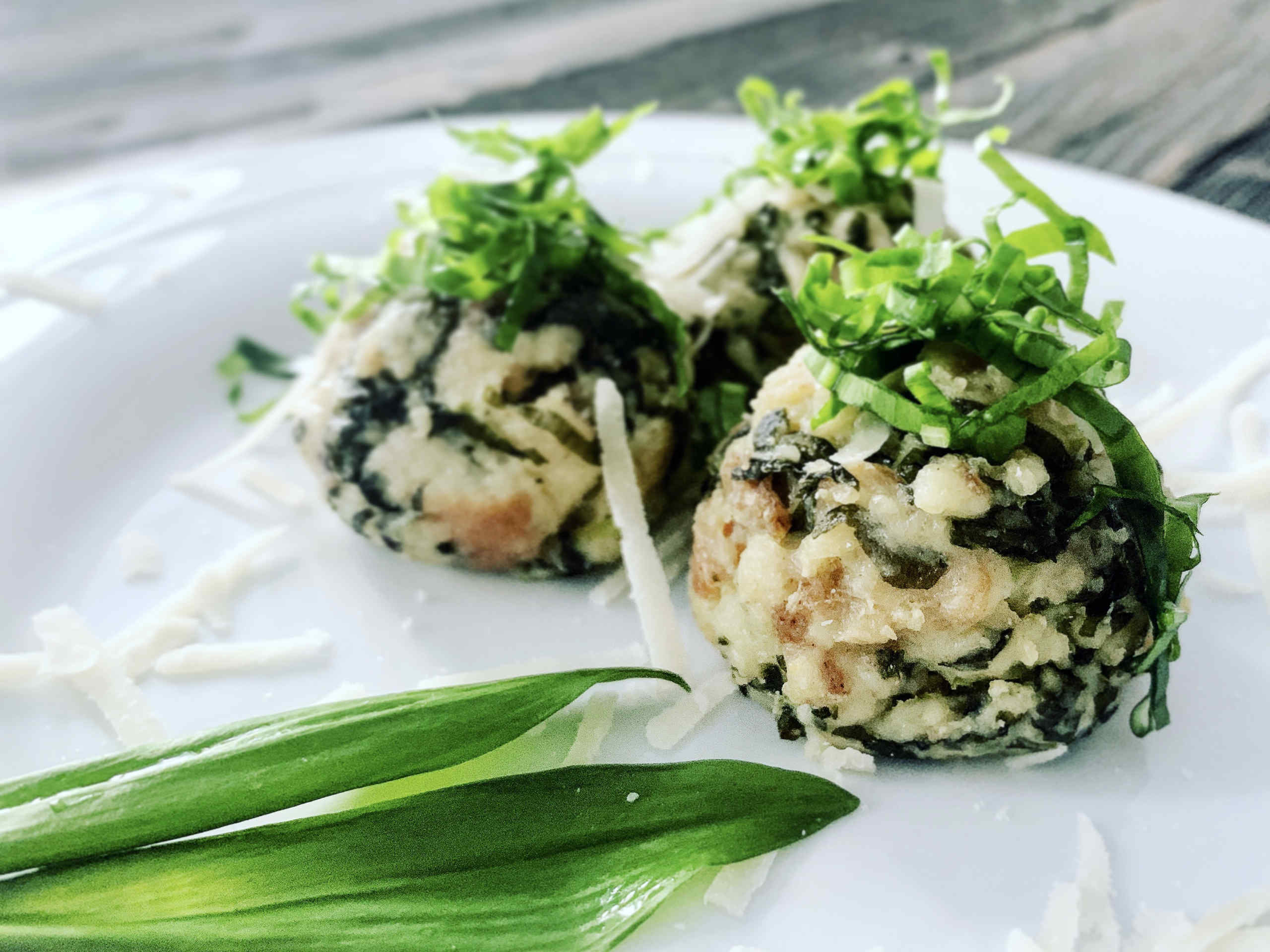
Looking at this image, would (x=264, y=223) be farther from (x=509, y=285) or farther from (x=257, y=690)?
(x=257, y=690)

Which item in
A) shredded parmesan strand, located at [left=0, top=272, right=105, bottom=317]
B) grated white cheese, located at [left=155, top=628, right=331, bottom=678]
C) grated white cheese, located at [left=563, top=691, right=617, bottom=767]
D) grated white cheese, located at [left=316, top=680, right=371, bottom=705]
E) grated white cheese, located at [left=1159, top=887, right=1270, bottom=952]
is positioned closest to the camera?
grated white cheese, located at [left=1159, top=887, right=1270, bottom=952]

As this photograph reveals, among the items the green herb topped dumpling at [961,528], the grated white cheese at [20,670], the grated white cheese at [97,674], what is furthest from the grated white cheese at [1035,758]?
the grated white cheese at [20,670]

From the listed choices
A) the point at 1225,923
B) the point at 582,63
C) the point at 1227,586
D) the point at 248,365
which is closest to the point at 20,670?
the point at 248,365

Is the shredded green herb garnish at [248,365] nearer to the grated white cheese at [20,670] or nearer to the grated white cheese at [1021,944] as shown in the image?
the grated white cheese at [20,670]

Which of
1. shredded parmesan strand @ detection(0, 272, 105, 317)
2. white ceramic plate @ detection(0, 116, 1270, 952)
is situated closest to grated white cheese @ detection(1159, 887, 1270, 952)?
white ceramic plate @ detection(0, 116, 1270, 952)

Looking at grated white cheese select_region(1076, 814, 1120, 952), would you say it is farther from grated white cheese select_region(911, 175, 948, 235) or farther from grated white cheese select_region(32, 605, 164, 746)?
grated white cheese select_region(32, 605, 164, 746)

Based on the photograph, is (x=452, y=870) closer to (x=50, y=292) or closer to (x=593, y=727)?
(x=593, y=727)
